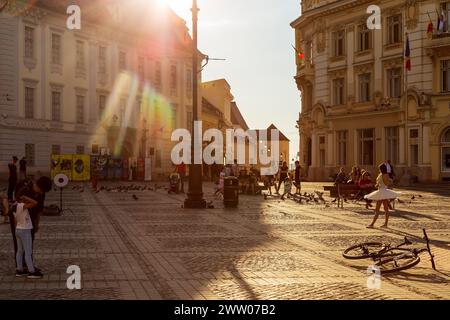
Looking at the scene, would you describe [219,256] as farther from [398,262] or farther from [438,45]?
[438,45]

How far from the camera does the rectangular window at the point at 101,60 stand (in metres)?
53.1

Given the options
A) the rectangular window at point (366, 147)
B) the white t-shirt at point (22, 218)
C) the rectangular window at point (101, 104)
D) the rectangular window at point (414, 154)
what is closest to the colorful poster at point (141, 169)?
the rectangular window at point (101, 104)

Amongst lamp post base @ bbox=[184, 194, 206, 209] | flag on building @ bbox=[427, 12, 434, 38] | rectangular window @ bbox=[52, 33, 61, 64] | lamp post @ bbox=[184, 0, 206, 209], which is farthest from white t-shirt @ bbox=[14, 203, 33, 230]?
rectangular window @ bbox=[52, 33, 61, 64]

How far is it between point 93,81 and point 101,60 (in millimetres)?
2047

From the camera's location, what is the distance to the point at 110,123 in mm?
53781

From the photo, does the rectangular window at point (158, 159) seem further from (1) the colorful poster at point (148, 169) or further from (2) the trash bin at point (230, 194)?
(2) the trash bin at point (230, 194)

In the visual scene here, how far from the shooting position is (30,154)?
45.8 m

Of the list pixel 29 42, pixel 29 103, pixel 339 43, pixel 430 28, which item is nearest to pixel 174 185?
pixel 29 103

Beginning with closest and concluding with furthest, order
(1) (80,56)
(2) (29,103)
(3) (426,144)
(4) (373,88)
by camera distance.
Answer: (3) (426,144)
(2) (29,103)
(4) (373,88)
(1) (80,56)

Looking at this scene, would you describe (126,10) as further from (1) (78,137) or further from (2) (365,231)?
(2) (365,231)

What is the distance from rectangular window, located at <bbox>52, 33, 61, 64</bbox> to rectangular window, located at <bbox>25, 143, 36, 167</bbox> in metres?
6.62

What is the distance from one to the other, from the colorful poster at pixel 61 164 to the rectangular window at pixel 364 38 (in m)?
21.6
